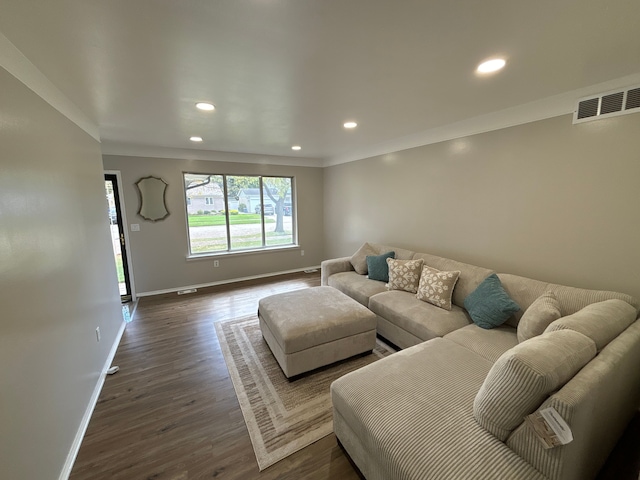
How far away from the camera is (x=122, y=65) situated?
62.6 inches

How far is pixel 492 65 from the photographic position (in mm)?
1646

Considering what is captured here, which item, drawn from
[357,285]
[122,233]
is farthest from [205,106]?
[122,233]

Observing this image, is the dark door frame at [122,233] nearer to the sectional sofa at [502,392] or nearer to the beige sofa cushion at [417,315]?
the beige sofa cushion at [417,315]

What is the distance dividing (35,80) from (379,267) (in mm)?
3573

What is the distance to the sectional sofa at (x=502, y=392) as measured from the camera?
1.05 meters

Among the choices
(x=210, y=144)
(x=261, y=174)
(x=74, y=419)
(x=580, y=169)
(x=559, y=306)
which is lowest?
(x=74, y=419)

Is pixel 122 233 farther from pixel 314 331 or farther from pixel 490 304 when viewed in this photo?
pixel 490 304

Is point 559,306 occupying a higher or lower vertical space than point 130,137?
lower

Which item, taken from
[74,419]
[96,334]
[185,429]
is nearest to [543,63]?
[185,429]

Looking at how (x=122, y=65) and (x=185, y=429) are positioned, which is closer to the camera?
(x=122, y=65)

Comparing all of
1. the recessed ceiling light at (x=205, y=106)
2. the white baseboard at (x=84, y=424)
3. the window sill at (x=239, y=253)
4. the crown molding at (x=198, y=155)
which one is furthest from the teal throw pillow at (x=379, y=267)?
the white baseboard at (x=84, y=424)

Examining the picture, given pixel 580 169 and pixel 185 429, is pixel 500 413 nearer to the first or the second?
pixel 185 429

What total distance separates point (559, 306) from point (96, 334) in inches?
155

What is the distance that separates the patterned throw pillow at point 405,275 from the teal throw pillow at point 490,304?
0.68m
